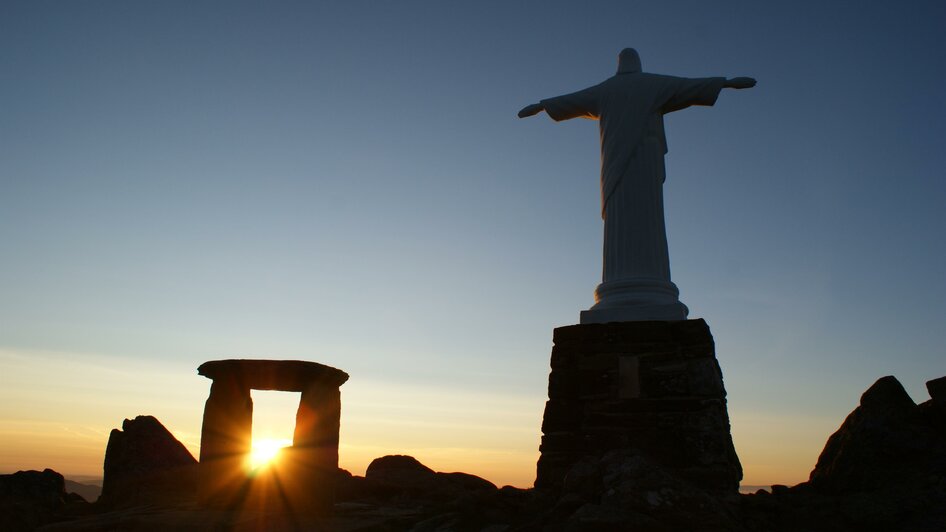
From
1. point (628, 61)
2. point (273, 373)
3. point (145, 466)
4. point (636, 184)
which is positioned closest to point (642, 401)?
point (636, 184)

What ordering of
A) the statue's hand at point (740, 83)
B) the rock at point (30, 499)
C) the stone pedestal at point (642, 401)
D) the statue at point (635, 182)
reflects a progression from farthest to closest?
1. the statue's hand at point (740, 83)
2. the statue at point (635, 182)
3. the rock at point (30, 499)
4. the stone pedestal at point (642, 401)

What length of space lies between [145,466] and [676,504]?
827cm

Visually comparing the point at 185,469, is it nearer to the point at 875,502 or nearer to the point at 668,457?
the point at 668,457

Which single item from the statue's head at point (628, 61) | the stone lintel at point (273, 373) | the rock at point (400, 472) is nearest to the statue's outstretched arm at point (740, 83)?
the statue's head at point (628, 61)

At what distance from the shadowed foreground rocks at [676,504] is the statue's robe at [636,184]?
2.46 meters

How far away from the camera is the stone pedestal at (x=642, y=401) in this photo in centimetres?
794

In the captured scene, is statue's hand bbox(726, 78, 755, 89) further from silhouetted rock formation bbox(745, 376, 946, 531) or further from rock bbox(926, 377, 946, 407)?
rock bbox(926, 377, 946, 407)

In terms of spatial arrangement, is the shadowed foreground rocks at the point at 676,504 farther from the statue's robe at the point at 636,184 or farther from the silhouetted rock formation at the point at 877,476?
the statue's robe at the point at 636,184

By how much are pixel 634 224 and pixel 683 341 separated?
1839 millimetres

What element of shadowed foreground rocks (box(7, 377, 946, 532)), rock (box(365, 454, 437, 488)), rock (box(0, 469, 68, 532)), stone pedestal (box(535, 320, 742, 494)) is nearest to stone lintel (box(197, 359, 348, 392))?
shadowed foreground rocks (box(7, 377, 946, 532))

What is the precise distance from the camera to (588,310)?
919 centimetres

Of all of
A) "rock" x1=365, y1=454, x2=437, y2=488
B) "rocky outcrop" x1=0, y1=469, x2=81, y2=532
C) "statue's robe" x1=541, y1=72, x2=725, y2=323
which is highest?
"statue's robe" x1=541, y1=72, x2=725, y2=323

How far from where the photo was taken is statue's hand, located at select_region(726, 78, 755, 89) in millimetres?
9758

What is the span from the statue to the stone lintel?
11.1 feet
